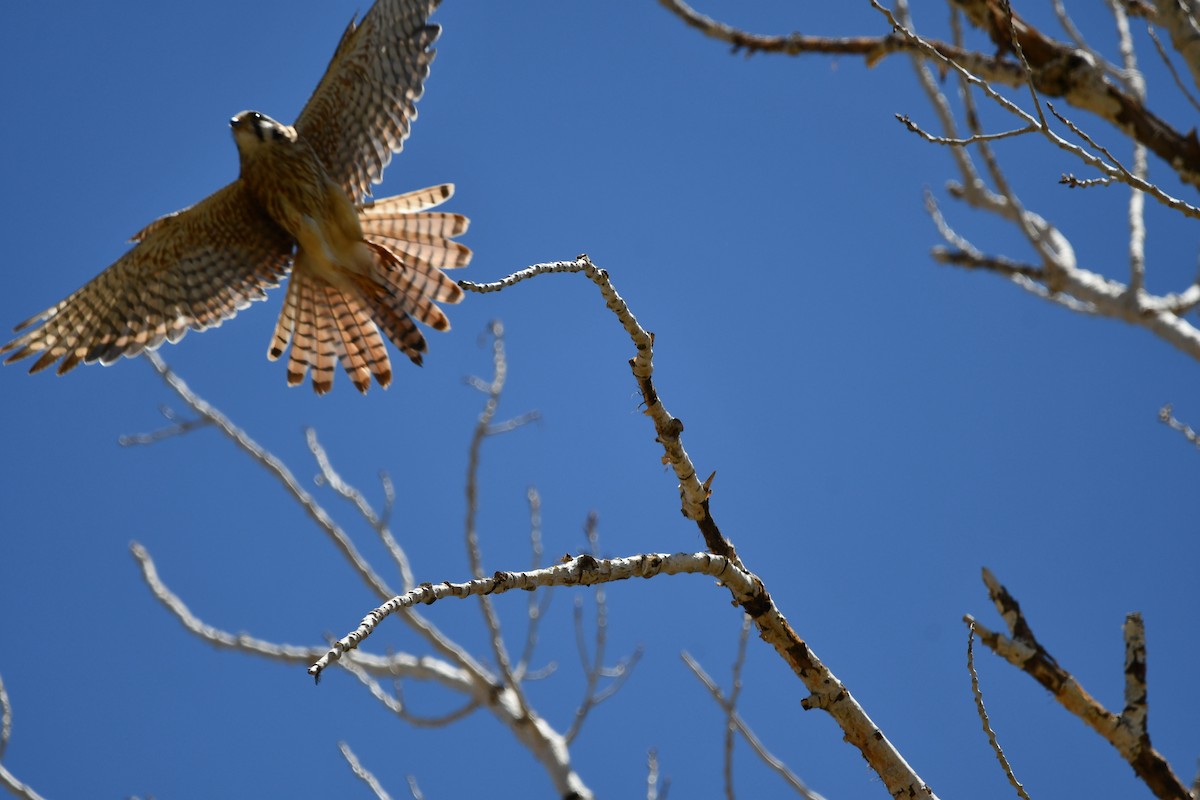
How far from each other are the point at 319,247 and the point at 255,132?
1.85 ft

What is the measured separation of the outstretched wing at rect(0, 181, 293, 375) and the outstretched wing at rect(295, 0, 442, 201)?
0.43 m

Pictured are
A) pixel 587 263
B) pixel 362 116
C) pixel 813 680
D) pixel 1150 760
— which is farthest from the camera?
pixel 362 116

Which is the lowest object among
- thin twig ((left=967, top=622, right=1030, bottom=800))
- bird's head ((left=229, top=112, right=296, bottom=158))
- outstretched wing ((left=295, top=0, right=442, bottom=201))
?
thin twig ((left=967, top=622, right=1030, bottom=800))

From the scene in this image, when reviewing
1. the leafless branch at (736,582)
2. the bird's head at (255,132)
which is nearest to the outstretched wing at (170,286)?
the bird's head at (255,132)

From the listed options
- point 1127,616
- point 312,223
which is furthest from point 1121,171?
point 312,223

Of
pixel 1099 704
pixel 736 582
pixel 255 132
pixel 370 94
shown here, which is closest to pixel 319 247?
pixel 255 132

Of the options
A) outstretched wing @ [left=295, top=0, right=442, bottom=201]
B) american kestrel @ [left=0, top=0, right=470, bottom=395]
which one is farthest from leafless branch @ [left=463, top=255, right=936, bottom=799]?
outstretched wing @ [left=295, top=0, right=442, bottom=201]

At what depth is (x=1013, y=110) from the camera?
7.02 ft

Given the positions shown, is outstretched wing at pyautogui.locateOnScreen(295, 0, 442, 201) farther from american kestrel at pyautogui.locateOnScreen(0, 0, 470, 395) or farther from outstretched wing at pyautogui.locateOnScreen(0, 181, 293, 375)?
outstretched wing at pyautogui.locateOnScreen(0, 181, 293, 375)

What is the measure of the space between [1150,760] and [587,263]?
1.80 meters

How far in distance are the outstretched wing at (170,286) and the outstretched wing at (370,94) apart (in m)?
0.43

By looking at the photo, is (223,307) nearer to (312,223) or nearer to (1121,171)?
(312,223)

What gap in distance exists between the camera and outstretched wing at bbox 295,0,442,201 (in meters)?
5.13

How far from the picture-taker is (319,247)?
17.2 feet
